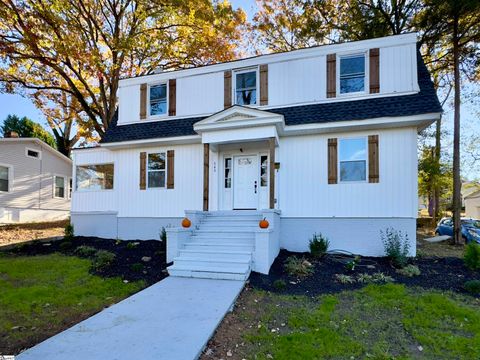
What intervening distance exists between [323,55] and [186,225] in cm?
658

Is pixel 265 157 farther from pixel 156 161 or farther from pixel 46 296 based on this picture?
pixel 46 296

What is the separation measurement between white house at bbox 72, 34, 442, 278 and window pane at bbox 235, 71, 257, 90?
0.03 metres

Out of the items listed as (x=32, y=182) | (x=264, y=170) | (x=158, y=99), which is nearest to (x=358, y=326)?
(x=264, y=170)

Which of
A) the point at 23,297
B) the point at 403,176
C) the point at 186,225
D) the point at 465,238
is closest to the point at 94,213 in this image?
the point at 186,225

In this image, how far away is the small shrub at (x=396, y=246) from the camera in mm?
7167

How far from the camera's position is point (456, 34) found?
11695mm

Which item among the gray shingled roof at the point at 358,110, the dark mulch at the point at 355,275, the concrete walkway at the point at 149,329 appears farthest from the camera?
the gray shingled roof at the point at 358,110

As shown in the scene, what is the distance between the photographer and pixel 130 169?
429 inches

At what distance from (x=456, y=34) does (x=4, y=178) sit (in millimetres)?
22180

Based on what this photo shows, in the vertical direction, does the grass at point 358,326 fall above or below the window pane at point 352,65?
below

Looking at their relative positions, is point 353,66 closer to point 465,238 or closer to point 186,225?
point 186,225

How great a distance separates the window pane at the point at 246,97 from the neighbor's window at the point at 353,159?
3.21 meters

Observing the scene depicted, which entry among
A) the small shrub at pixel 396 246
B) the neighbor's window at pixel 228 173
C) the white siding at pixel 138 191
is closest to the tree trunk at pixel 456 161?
the small shrub at pixel 396 246

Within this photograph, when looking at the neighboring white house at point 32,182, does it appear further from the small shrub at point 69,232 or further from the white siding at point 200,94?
the white siding at point 200,94
